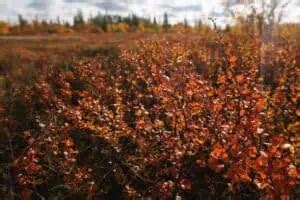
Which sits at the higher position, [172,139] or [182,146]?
[172,139]

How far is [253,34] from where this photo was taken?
18.6 meters

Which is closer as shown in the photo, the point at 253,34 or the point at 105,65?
the point at 253,34

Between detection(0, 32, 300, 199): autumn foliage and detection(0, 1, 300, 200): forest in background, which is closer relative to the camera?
detection(0, 32, 300, 199): autumn foliage

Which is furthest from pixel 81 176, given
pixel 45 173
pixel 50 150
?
pixel 45 173

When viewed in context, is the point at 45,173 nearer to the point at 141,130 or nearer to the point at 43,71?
the point at 141,130

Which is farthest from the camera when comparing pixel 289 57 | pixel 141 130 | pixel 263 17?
pixel 263 17

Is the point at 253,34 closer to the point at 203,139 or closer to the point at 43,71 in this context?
the point at 43,71

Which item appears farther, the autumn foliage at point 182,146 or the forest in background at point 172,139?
the forest in background at point 172,139

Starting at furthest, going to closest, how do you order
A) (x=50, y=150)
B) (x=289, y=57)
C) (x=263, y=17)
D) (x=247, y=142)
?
(x=263, y=17) < (x=289, y=57) < (x=50, y=150) < (x=247, y=142)

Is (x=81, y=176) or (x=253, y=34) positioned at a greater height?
(x=253, y=34)

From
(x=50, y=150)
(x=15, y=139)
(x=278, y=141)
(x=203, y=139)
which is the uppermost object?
(x=278, y=141)

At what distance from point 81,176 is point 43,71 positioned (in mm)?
12644

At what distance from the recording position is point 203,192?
846 centimetres

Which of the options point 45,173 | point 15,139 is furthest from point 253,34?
point 45,173
